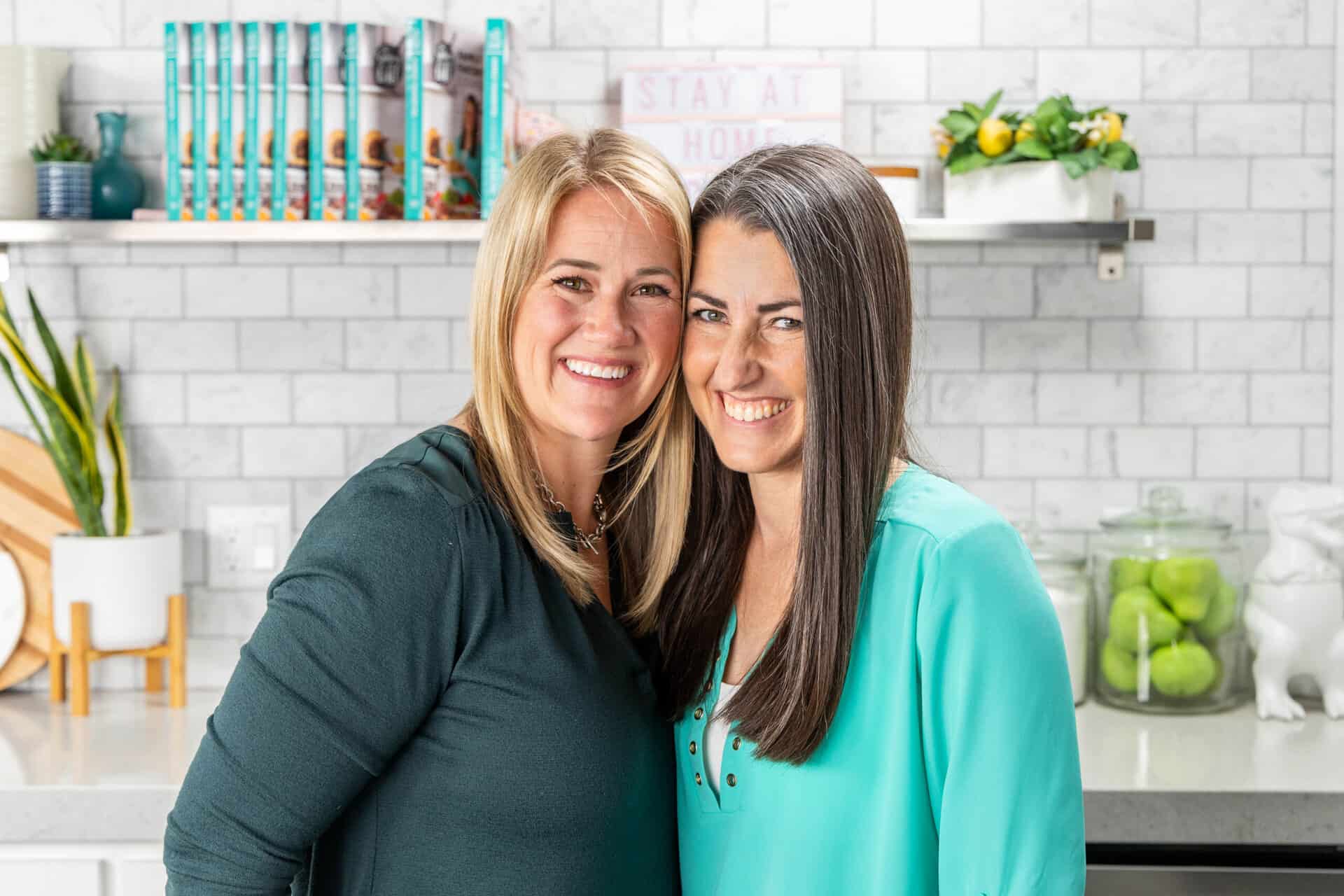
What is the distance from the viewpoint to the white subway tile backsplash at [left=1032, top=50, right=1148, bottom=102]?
91.6 inches

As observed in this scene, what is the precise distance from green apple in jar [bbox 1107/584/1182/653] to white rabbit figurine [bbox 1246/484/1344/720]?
0.55ft

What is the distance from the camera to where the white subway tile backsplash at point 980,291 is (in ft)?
7.76

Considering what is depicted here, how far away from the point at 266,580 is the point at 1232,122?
2064 mm

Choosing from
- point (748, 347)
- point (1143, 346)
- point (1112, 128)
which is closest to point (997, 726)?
point (748, 347)

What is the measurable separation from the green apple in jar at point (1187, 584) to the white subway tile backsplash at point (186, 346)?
69.7 inches

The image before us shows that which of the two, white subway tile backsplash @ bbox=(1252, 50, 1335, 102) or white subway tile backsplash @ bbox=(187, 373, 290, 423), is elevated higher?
white subway tile backsplash @ bbox=(1252, 50, 1335, 102)

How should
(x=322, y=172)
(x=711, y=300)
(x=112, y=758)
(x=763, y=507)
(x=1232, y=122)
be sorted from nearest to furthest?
(x=711, y=300), (x=763, y=507), (x=112, y=758), (x=322, y=172), (x=1232, y=122)

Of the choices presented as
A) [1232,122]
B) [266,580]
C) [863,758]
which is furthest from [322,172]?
[1232,122]

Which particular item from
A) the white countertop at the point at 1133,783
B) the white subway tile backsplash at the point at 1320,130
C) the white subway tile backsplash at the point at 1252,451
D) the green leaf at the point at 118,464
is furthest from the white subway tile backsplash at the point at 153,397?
the white subway tile backsplash at the point at 1320,130

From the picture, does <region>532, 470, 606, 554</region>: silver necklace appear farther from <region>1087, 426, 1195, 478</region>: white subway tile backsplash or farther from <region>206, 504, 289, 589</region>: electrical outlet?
<region>1087, 426, 1195, 478</region>: white subway tile backsplash

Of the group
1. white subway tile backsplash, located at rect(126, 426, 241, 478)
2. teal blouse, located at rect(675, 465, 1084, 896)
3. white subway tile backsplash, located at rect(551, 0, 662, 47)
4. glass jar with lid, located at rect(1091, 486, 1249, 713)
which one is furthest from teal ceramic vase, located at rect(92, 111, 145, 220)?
glass jar with lid, located at rect(1091, 486, 1249, 713)

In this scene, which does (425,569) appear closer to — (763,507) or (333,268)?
(763,507)

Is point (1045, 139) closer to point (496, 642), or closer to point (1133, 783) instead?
point (1133, 783)

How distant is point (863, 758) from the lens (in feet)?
3.84
